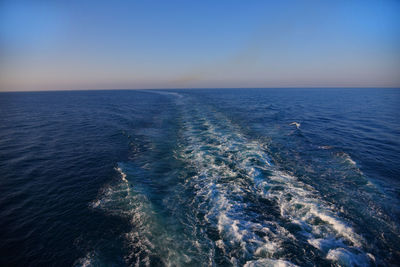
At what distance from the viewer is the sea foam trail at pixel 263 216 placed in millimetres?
6172

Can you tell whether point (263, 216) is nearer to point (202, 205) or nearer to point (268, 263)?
point (268, 263)

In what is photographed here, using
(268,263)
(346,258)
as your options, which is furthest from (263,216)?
(346,258)

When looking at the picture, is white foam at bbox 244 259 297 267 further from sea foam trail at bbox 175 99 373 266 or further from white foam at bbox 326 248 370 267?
white foam at bbox 326 248 370 267

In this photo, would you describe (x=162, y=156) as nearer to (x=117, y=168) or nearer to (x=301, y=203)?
(x=117, y=168)

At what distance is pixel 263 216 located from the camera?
26.1 ft

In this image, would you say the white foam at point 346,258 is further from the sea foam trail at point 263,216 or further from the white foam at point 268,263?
the white foam at point 268,263

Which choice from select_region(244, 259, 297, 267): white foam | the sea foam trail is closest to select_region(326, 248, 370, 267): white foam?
the sea foam trail

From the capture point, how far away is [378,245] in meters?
6.47

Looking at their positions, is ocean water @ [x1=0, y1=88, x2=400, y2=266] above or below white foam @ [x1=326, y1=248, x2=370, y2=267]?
above

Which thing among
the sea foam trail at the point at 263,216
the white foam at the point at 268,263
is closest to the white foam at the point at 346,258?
the sea foam trail at the point at 263,216

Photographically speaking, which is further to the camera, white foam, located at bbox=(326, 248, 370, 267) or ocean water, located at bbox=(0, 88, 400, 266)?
ocean water, located at bbox=(0, 88, 400, 266)

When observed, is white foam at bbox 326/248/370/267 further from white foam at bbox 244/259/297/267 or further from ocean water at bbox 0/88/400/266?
white foam at bbox 244/259/297/267

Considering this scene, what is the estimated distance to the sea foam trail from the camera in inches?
243

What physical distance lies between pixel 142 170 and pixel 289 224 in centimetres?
999
